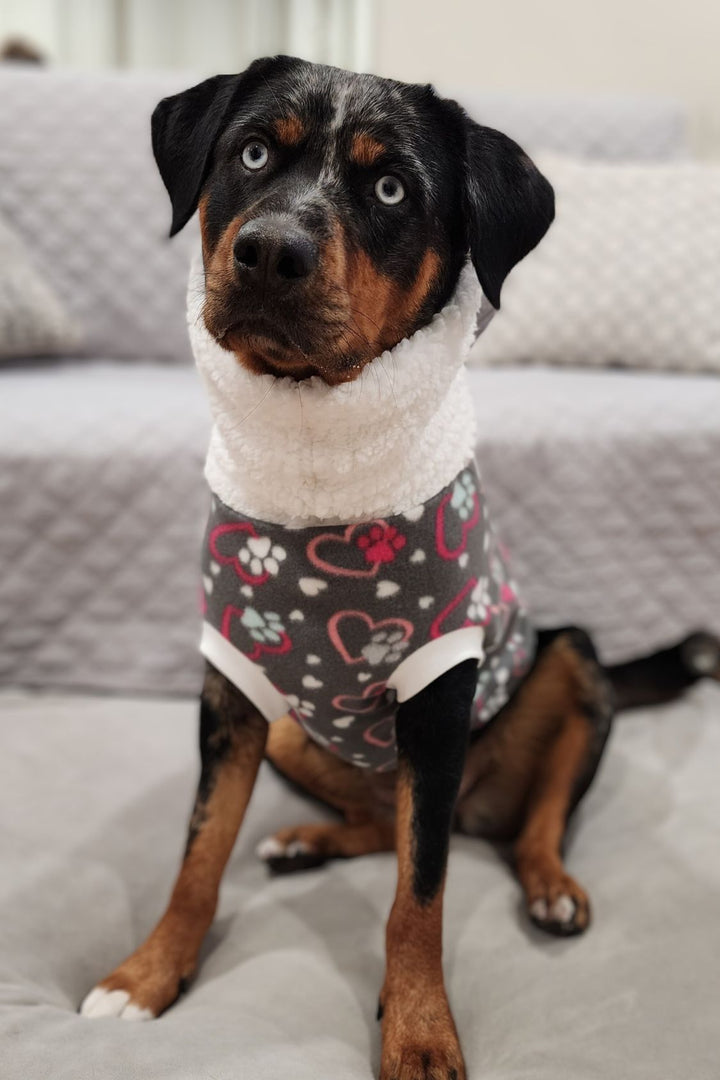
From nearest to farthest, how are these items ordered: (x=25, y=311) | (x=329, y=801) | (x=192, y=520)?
(x=329, y=801)
(x=192, y=520)
(x=25, y=311)

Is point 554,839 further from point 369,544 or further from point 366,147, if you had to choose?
point 366,147

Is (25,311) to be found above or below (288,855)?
above

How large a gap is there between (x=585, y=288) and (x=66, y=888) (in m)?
1.55

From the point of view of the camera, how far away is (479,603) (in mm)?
1051

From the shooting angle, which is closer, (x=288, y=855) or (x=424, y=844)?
(x=424, y=844)

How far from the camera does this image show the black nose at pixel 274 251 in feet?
2.63

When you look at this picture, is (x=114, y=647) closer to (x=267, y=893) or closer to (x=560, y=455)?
(x=267, y=893)

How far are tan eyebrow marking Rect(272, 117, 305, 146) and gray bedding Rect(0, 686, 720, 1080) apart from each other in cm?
89

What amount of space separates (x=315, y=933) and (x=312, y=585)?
1.55ft

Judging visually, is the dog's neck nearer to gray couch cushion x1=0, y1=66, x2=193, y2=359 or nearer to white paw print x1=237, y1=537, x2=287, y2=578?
white paw print x1=237, y1=537, x2=287, y2=578

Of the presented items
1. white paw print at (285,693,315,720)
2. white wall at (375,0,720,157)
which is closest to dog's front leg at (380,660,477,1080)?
white paw print at (285,693,315,720)

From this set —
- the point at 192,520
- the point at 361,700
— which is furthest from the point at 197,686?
the point at 361,700

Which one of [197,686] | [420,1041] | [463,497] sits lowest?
[197,686]

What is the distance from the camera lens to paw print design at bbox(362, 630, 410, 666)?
99 centimetres
